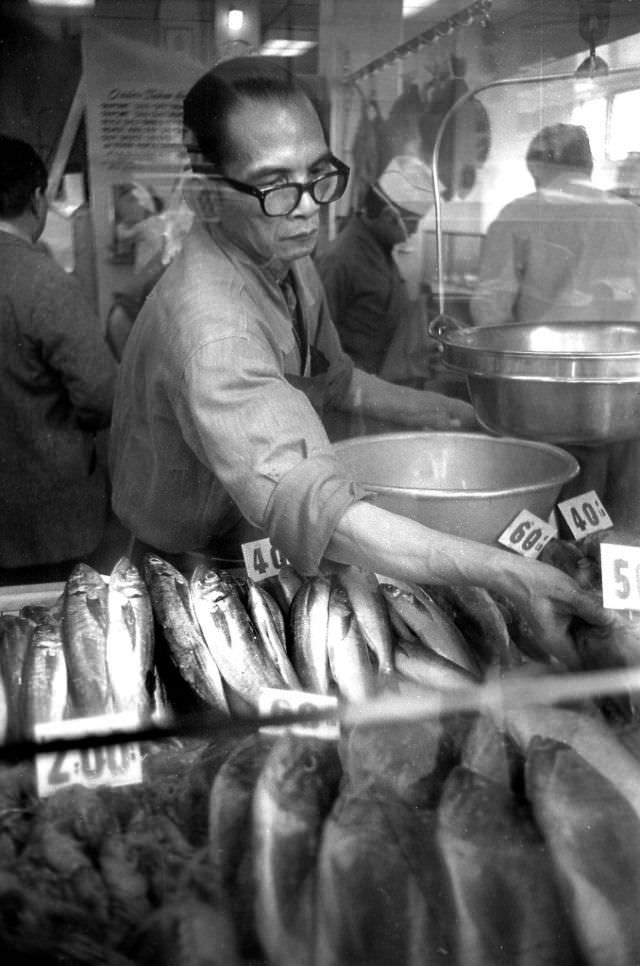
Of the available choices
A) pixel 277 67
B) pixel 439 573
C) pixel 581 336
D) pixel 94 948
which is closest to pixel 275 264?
pixel 277 67

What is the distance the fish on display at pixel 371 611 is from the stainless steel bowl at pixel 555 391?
1.18 feet

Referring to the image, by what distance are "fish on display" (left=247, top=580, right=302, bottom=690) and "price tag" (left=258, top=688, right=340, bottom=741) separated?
0.10 m

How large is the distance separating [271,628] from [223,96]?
807 millimetres

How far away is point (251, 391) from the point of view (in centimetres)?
130

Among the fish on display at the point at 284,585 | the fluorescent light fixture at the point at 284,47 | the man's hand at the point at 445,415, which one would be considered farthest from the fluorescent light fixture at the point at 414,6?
the fish on display at the point at 284,585

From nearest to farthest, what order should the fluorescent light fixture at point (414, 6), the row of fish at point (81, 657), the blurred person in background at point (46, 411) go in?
the row of fish at point (81, 657), the blurred person in background at point (46, 411), the fluorescent light fixture at point (414, 6)

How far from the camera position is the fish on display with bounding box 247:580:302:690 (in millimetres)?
1197

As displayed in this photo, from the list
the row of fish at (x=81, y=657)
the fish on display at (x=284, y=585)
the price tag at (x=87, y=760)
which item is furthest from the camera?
the fish on display at (x=284, y=585)

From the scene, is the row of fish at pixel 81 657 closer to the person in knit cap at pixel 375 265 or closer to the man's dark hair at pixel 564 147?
the person in knit cap at pixel 375 265

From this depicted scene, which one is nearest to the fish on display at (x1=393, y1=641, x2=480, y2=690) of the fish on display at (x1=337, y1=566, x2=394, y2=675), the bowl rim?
the fish on display at (x1=337, y1=566, x2=394, y2=675)

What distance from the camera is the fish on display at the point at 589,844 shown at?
103cm

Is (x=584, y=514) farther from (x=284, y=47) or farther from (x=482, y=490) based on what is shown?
(x=284, y=47)

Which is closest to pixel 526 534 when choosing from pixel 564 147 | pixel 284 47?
pixel 284 47

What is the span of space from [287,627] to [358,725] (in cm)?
21
